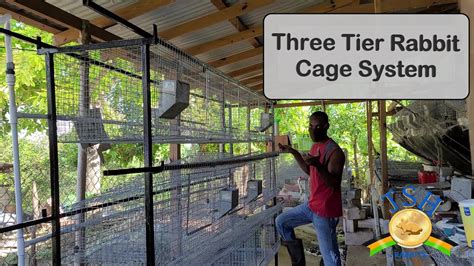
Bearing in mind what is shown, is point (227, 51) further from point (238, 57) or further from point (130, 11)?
point (130, 11)

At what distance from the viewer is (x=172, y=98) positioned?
2.05 m

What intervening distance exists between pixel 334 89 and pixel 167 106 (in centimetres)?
104

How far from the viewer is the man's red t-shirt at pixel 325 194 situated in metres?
2.96

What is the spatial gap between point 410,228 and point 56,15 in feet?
8.07

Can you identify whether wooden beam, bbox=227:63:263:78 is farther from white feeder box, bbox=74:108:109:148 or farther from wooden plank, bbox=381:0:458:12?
white feeder box, bbox=74:108:109:148

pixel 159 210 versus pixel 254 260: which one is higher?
pixel 159 210

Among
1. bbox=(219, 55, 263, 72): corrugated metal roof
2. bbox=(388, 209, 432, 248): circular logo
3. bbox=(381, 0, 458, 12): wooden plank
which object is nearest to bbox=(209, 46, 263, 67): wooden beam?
bbox=(219, 55, 263, 72): corrugated metal roof

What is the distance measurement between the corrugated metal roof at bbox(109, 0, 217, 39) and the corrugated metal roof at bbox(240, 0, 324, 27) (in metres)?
0.60

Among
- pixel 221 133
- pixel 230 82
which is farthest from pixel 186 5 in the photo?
pixel 221 133

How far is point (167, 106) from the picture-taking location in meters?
2.07

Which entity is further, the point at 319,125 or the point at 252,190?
the point at 252,190

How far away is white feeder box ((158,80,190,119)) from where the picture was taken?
2049 millimetres

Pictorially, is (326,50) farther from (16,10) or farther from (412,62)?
(16,10)

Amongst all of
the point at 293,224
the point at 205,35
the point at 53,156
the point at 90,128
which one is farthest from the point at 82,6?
the point at 293,224
